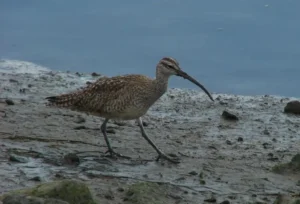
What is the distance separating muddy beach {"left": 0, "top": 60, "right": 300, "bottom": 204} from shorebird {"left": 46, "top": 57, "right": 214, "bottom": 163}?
0.46m

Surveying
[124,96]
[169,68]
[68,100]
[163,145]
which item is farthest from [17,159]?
[163,145]

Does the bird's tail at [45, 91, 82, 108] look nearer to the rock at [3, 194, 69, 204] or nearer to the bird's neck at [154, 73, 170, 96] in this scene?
the bird's neck at [154, 73, 170, 96]

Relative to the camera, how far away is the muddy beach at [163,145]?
947cm

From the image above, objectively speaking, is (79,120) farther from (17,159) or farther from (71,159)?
(17,159)

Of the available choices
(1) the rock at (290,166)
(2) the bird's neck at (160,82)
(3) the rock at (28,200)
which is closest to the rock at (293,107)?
(1) the rock at (290,166)

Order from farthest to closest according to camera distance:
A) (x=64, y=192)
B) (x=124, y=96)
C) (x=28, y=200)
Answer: (x=124, y=96), (x=64, y=192), (x=28, y=200)

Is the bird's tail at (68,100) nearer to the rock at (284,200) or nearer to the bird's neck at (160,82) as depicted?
the bird's neck at (160,82)

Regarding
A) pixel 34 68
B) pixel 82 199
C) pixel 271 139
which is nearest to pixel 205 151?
pixel 271 139

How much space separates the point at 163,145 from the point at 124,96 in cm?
126

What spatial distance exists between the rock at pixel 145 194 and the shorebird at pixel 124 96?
4.48ft

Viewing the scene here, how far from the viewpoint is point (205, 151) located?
11.2 m

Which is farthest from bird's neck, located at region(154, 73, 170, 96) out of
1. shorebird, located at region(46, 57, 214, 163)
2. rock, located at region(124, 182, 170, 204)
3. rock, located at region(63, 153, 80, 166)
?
rock, located at region(124, 182, 170, 204)

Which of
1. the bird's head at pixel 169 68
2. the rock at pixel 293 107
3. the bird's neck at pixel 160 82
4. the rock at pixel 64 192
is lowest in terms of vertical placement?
the rock at pixel 64 192

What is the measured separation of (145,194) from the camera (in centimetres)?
877
